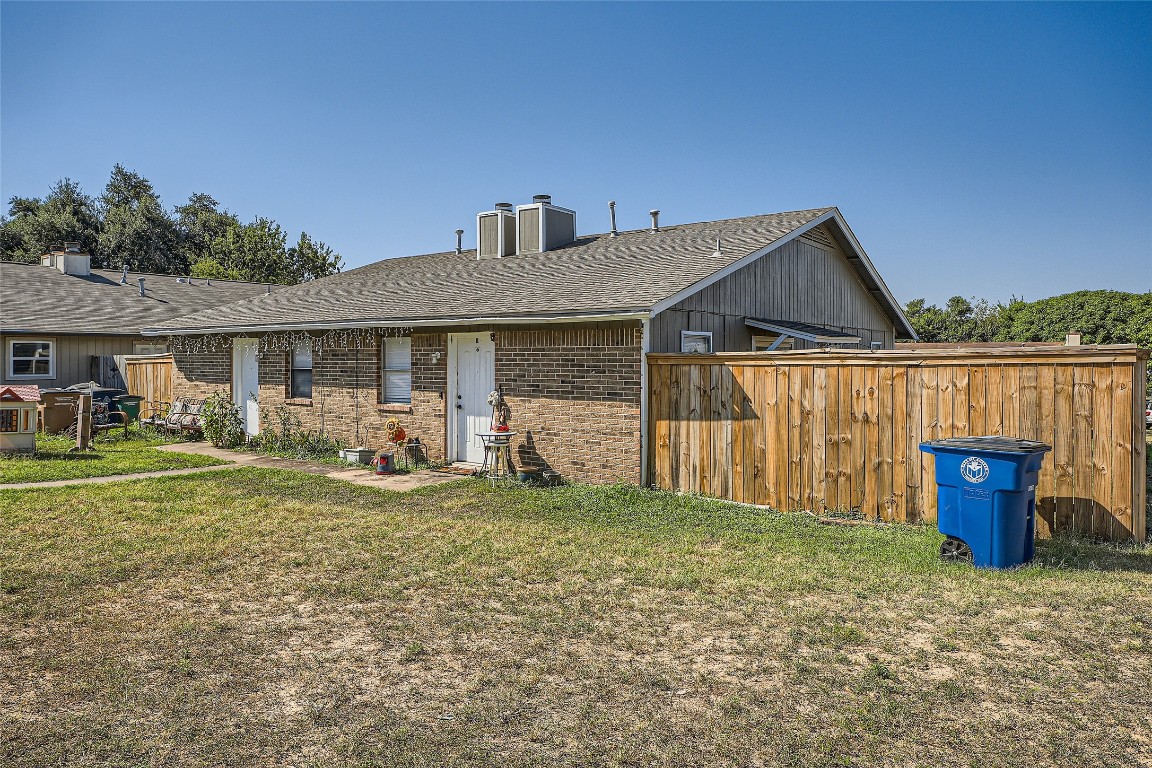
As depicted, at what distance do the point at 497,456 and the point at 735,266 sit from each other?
4.83 metres

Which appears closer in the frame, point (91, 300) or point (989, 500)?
point (989, 500)

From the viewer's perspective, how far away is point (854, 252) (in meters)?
16.1

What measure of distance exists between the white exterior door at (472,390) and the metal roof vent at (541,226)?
4.58 meters

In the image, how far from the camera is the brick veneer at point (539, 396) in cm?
1062

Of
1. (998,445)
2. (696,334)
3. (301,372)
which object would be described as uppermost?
(696,334)

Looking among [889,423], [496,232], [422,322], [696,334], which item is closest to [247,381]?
[422,322]

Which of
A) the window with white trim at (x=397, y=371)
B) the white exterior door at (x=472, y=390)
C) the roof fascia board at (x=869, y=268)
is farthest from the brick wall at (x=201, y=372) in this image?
the roof fascia board at (x=869, y=268)

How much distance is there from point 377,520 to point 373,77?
400 inches

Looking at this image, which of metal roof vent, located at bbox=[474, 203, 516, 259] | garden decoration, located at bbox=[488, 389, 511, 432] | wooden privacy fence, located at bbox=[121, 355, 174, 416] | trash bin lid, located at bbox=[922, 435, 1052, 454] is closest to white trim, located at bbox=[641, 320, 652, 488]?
garden decoration, located at bbox=[488, 389, 511, 432]

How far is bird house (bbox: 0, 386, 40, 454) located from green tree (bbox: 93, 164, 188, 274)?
1506 inches

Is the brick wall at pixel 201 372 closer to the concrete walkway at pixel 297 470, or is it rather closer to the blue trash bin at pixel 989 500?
the concrete walkway at pixel 297 470

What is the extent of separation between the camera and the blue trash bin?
662cm

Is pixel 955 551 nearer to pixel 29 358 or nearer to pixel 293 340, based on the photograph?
pixel 293 340

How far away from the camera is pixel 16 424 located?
543 inches
